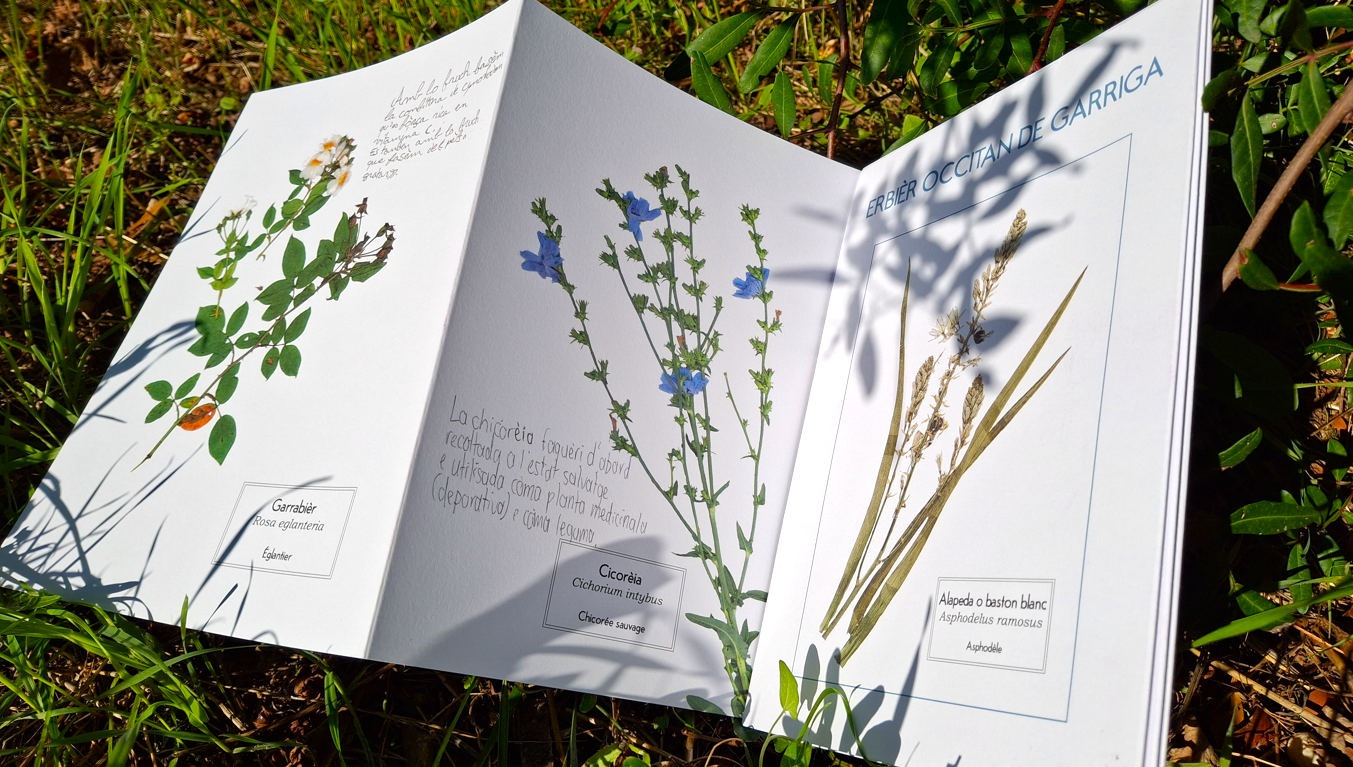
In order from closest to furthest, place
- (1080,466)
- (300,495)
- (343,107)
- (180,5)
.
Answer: (1080,466) < (300,495) < (343,107) < (180,5)

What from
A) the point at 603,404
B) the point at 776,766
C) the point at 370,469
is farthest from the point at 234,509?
the point at 776,766

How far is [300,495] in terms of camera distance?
1.02 metres

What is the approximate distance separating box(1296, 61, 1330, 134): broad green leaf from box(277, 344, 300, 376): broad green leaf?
1.24m

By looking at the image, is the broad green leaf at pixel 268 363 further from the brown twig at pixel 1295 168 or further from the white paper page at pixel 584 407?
the brown twig at pixel 1295 168

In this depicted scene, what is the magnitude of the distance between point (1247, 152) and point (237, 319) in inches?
52.8

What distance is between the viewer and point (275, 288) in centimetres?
125

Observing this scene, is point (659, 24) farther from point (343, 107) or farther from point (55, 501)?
point (55, 501)

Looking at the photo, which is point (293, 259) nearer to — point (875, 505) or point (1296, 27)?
point (875, 505)

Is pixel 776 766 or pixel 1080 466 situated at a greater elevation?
pixel 1080 466

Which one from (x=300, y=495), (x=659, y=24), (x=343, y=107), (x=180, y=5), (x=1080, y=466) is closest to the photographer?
(x=1080, y=466)

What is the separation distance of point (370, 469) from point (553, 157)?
47cm

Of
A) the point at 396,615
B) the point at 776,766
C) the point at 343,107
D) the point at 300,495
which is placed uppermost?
the point at 343,107

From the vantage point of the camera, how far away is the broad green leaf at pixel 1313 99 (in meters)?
0.89

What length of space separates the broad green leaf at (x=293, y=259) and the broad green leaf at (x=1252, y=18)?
1.29m
